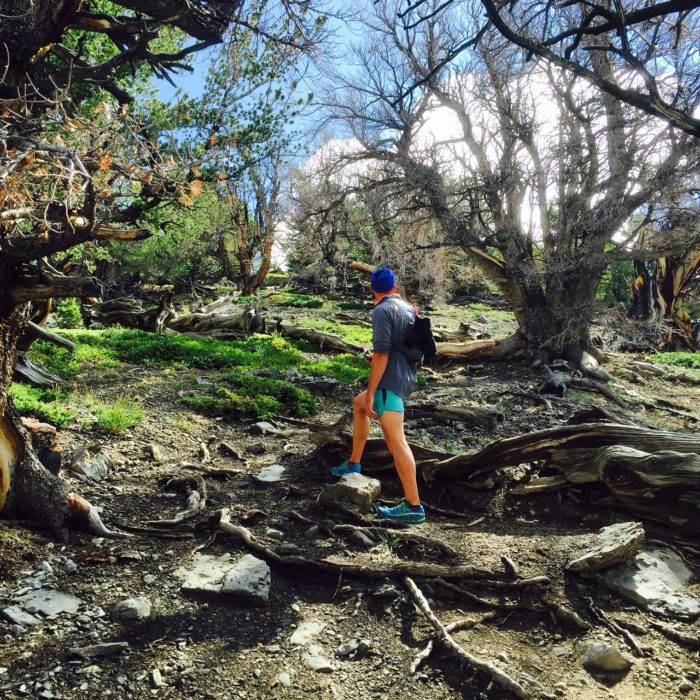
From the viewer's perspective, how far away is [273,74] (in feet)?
24.5

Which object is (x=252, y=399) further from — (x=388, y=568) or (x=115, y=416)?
(x=388, y=568)

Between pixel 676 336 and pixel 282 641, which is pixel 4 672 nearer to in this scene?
pixel 282 641

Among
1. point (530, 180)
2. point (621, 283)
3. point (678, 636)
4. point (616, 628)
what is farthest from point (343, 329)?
point (621, 283)

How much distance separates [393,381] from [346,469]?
1.26 meters

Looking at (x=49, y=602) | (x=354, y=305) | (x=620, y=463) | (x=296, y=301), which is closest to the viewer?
(x=49, y=602)

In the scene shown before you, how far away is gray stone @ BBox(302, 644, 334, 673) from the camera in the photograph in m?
3.18

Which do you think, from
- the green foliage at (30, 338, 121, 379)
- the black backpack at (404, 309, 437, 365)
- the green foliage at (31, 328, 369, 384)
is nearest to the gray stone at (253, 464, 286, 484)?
the black backpack at (404, 309, 437, 365)

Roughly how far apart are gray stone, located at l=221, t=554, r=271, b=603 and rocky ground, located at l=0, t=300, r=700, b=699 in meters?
0.01

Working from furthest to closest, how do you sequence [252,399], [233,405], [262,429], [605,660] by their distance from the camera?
[252,399] → [233,405] → [262,429] → [605,660]

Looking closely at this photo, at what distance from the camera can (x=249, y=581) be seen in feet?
12.6

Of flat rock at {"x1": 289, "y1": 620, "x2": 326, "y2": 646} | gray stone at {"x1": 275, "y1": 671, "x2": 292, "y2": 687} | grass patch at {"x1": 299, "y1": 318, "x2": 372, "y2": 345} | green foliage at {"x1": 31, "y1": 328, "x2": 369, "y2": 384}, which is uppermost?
grass patch at {"x1": 299, "y1": 318, "x2": 372, "y2": 345}

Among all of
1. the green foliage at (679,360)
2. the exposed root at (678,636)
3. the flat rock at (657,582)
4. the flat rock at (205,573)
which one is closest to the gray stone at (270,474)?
the flat rock at (205,573)

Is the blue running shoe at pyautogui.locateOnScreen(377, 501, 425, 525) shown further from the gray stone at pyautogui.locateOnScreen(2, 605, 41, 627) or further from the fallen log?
the gray stone at pyautogui.locateOnScreen(2, 605, 41, 627)

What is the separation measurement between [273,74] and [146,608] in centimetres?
663
